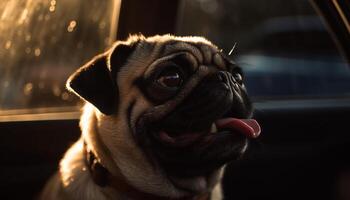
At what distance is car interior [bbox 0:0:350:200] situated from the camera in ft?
10.5

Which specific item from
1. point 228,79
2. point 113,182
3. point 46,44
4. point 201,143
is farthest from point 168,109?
point 46,44

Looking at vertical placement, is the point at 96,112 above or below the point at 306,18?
above

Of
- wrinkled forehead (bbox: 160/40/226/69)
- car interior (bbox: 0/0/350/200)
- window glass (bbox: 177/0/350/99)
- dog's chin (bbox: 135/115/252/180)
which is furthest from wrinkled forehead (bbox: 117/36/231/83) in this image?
window glass (bbox: 177/0/350/99)

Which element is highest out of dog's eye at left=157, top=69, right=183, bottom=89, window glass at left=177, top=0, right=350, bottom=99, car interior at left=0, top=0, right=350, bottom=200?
dog's eye at left=157, top=69, right=183, bottom=89

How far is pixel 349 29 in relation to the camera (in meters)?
2.48

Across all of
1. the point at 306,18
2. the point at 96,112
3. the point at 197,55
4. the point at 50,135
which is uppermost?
the point at 197,55

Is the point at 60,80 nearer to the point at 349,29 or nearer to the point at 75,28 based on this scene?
the point at 75,28

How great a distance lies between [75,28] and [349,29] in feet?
4.77

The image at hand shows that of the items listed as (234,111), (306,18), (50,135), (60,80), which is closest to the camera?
(234,111)

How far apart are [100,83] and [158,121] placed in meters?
0.28

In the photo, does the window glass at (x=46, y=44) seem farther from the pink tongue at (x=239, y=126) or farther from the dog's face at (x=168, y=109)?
the pink tongue at (x=239, y=126)

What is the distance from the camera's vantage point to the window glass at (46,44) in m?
3.15

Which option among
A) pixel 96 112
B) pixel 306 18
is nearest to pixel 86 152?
pixel 96 112

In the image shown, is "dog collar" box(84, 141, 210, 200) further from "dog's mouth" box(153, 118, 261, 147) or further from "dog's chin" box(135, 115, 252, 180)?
"dog's mouth" box(153, 118, 261, 147)
